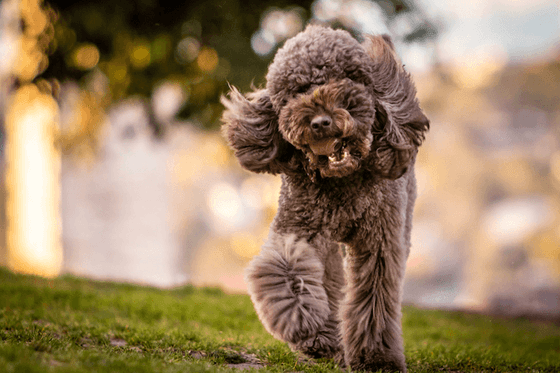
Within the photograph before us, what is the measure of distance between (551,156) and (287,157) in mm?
16322

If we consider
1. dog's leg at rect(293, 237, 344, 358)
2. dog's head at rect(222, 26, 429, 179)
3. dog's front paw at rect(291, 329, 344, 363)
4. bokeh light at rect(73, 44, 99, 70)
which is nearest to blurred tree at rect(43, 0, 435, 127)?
bokeh light at rect(73, 44, 99, 70)

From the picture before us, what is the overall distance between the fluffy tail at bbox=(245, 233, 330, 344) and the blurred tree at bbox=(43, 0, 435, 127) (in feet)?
12.2

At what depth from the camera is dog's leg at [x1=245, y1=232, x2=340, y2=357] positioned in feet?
10.9

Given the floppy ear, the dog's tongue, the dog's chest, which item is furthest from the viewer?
the dog's chest

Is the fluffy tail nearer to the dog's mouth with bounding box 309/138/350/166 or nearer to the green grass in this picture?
the green grass

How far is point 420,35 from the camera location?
753cm

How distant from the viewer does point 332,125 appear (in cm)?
312

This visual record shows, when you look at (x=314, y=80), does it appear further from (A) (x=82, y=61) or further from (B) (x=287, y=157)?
(A) (x=82, y=61)

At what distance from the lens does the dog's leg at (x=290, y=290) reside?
10.9ft

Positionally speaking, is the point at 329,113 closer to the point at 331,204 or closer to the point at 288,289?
the point at 331,204

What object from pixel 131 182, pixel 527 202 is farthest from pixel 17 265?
pixel 527 202

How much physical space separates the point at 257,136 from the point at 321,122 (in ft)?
1.97

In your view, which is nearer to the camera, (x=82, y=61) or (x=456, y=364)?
(x=456, y=364)

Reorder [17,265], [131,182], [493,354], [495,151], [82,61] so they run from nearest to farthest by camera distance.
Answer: [493,354]
[82,61]
[17,265]
[131,182]
[495,151]
